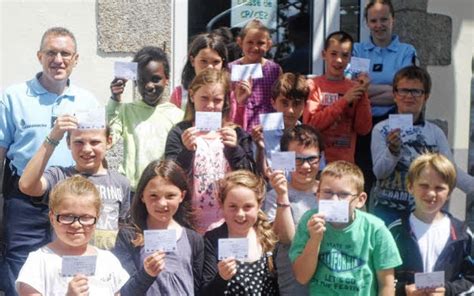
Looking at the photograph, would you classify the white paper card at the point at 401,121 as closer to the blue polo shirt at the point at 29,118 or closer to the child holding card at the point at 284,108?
the child holding card at the point at 284,108

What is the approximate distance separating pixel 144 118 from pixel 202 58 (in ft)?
1.81

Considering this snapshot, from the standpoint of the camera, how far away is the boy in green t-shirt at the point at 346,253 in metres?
3.88

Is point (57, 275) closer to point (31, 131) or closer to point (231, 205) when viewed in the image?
point (231, 205)

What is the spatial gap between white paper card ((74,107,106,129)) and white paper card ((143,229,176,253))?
697mm

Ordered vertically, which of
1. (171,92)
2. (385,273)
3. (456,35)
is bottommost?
(385,273)

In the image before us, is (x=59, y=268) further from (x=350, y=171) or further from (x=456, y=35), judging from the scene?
(x=456, y=35)

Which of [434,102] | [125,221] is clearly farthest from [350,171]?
[434,102]

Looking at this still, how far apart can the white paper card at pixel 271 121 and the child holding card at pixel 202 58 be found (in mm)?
544

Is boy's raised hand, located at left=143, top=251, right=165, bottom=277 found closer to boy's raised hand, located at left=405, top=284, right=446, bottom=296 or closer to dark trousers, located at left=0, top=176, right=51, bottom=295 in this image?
dark trousers, located at left=0, top=176, right=51, bottom=295

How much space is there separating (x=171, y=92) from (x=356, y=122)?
1.34m

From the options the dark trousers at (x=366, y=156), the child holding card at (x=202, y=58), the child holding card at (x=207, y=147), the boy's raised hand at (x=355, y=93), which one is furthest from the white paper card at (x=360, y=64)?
the child holding card at (x=207, y=147)

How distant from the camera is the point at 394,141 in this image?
469 cm

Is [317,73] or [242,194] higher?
Answer: [317,73]

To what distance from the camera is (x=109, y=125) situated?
15.2 ft
